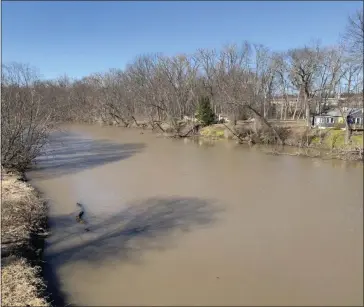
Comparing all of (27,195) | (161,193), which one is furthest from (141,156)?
(27,195)

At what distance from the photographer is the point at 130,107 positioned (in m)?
41.3

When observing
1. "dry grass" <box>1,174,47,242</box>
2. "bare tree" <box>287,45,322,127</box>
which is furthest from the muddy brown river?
"bare tree" <box>287,45,322,127</box>

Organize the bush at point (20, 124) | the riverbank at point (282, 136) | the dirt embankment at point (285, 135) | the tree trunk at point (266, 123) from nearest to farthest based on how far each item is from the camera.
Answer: the bush at point (20, 124)
the riverbank at point (282, 136)
the dirt embankment at point (285, 135)
the tree trunk at point (266, 123)

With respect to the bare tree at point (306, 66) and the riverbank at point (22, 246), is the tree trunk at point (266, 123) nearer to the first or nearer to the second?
the bare tree at point (306, 66)

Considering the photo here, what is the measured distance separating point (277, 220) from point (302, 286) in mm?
2775

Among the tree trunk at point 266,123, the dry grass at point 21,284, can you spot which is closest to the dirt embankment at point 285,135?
the tree trunk at point 266,123

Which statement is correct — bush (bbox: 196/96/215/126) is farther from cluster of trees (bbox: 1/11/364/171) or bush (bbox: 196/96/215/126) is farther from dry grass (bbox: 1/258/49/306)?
dry grass (bbox: 1/258/49/306)

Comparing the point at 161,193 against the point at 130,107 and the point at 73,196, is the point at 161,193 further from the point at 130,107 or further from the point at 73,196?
the point at 130,107

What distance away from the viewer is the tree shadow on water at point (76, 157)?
581 inches

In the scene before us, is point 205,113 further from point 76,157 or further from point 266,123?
point 76,157

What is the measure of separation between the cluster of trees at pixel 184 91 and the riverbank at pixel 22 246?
398cm

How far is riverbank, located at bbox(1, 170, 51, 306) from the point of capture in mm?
4941

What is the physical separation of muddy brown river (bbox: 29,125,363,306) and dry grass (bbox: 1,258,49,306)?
38 centimetres

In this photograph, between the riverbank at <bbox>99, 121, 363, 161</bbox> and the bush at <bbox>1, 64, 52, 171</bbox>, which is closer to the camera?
the bush at <bbox>1, 64, 52, 171</bbox>
